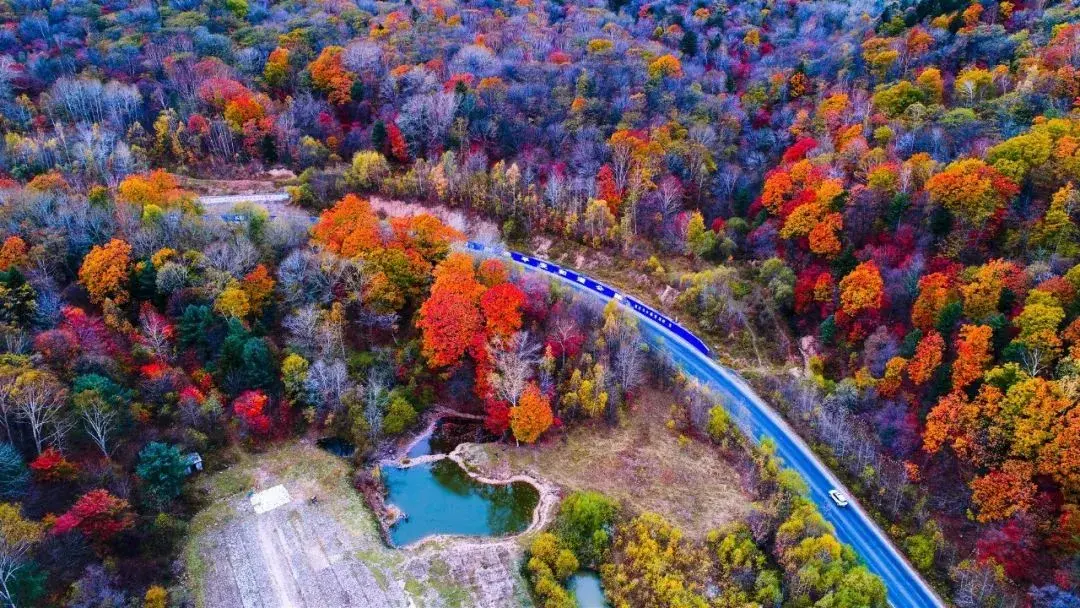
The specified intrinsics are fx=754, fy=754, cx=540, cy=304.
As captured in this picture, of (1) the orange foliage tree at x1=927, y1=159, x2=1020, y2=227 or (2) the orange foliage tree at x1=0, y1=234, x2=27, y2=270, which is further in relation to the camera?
(1) the orange foliage tree at x1=927, y1=159, x2=1020, y2=227

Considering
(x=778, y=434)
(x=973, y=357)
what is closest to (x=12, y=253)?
(x=778, y=434)

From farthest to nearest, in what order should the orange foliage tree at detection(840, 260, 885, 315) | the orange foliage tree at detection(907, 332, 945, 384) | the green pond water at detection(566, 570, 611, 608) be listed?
the orange foliage tree at detection(840, 260, 885, 315) < the orange foliage tree at detection(907, 332, 945, 384) < the green pond water at detection(566, 570, 611, 608)

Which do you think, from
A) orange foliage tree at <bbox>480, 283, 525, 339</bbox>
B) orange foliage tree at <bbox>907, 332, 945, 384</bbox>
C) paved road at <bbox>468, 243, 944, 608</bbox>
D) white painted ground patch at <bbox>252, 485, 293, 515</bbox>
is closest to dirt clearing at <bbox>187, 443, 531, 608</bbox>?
white painted ground patch at <bbox>252, 485, 293, 515</bbox>

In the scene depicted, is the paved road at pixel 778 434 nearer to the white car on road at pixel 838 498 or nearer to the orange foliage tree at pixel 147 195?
the white car on road at pixel 838 498

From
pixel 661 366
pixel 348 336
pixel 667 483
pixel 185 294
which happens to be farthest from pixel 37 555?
pixel 661 366

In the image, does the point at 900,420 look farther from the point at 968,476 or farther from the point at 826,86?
the point at 826,86

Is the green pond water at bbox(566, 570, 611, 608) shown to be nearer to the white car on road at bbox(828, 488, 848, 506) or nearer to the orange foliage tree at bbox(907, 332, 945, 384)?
the white car on road at bbox(828, 488, 848, 506)

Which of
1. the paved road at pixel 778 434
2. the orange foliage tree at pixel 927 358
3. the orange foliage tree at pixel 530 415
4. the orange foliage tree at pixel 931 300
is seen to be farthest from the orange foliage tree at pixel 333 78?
the orange foliage tree at pixel 927 358
